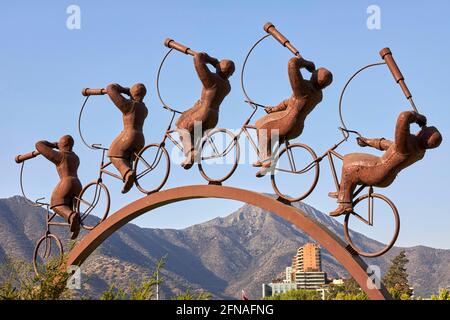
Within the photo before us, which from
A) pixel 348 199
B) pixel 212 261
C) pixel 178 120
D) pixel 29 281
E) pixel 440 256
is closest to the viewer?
pixel 29 281

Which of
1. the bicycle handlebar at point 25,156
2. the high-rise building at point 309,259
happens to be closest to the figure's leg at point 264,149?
the bicycle handlebar at point 25,156

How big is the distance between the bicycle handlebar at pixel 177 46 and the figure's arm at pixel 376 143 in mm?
2623

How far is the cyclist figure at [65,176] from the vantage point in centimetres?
1052

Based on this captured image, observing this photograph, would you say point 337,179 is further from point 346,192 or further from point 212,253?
point 212,253

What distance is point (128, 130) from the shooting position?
32.8ft

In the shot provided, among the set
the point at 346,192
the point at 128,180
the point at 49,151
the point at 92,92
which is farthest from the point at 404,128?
the point at 49,151

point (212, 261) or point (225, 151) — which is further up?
point (225, 151)

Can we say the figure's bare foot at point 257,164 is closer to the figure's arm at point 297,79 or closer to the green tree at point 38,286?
the figure's arm at point 297,79

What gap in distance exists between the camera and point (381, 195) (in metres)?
7.80

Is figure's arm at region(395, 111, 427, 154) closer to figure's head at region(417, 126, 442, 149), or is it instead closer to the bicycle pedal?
figure's head at region(417, 126, 442, 149)

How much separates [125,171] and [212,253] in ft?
373

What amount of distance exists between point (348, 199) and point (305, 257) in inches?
1285
